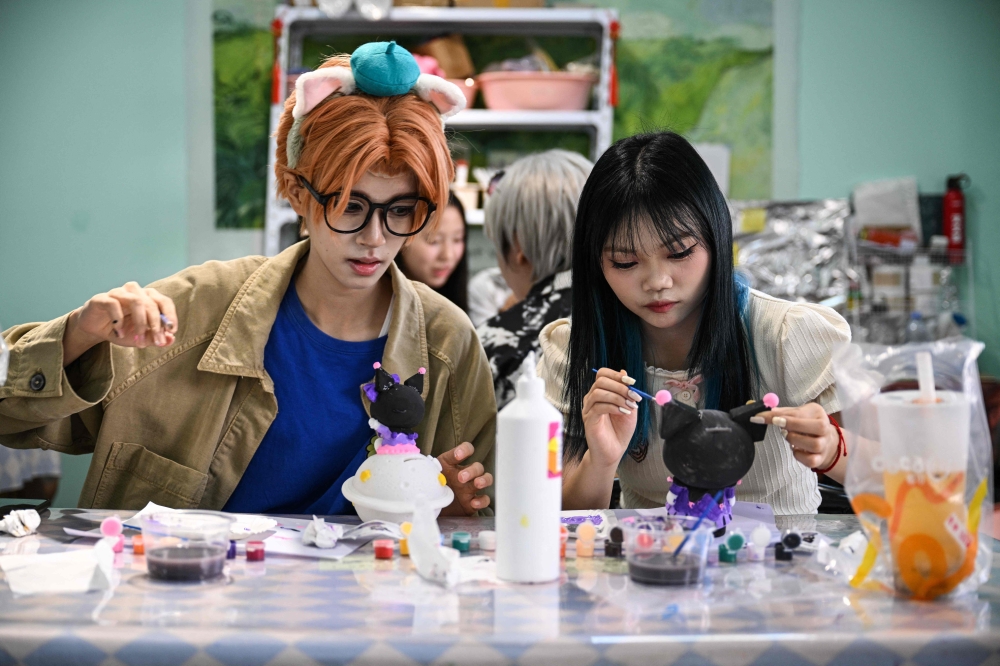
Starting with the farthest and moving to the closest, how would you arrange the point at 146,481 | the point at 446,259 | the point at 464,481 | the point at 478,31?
the point at 478,31 → the point at 446,259 → the point at 146,481 → the point at 464,481

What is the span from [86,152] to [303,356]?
2875 mm

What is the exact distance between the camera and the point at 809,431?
3.98ft

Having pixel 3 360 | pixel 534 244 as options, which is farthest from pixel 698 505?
pixel 534 244

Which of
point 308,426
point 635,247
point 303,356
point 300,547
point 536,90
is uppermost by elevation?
point 536,90

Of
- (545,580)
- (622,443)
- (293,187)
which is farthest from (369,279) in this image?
(545,580)

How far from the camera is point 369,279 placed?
5.19 ft

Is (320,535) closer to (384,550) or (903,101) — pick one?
(384,550)

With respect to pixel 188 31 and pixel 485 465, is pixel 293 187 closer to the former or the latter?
pixel 485 465

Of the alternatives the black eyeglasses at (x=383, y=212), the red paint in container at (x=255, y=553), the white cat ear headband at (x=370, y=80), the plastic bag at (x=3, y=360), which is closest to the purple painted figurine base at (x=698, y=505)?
the red paint in container at (x=255, y=553)

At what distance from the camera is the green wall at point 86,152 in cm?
397

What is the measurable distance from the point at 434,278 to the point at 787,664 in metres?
2.54

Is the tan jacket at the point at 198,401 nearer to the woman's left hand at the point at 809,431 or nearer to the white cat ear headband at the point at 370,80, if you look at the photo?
the white cat ear headband at the point at 370,80

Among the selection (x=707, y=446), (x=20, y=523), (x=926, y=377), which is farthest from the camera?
(x=20, y=523)

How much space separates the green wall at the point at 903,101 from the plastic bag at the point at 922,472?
3.07m
